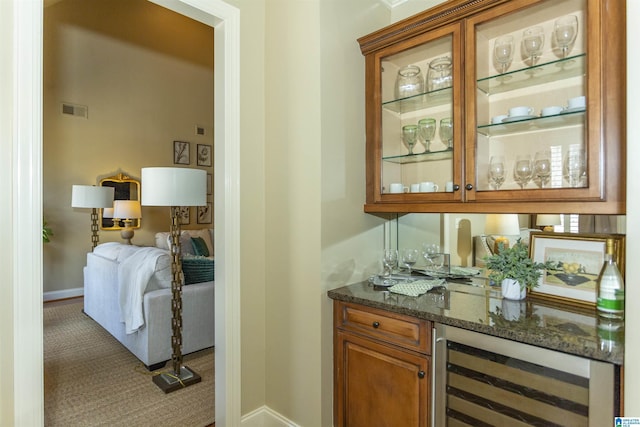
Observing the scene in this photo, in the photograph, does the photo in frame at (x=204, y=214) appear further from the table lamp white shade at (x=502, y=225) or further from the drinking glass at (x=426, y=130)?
the table lamp white shade at (x=502, y=225)

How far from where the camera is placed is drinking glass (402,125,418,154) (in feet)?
6.97

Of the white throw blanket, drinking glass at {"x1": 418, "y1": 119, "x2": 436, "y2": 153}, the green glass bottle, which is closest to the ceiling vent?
the white throw blanket

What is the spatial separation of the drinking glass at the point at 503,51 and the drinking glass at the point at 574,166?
542mm

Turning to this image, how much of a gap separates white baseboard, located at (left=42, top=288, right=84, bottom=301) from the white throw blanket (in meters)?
3.05

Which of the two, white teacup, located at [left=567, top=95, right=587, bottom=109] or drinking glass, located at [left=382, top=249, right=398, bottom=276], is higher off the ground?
white teacup, located at [left=567, top=95, right=587, bottom=109]

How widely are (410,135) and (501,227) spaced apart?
72 centimetres

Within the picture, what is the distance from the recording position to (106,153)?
585 centimetres

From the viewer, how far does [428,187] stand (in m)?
1.98

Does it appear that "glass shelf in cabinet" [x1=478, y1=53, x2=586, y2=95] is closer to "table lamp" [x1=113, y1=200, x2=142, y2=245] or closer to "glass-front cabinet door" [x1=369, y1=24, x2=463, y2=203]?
"glass-front cabinet door" [x1=369, y1=24, x2=463, y2=203]

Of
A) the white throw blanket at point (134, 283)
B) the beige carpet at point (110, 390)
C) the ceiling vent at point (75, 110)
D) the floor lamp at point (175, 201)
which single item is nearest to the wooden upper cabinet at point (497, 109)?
the floor lamp at point (175, 201)

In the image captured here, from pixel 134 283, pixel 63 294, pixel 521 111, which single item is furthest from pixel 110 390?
pixel 63 294

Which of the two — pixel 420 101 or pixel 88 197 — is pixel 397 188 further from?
pixel 88 197

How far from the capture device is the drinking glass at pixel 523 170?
1.68 m

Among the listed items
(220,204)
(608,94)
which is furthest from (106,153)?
(608,94)
